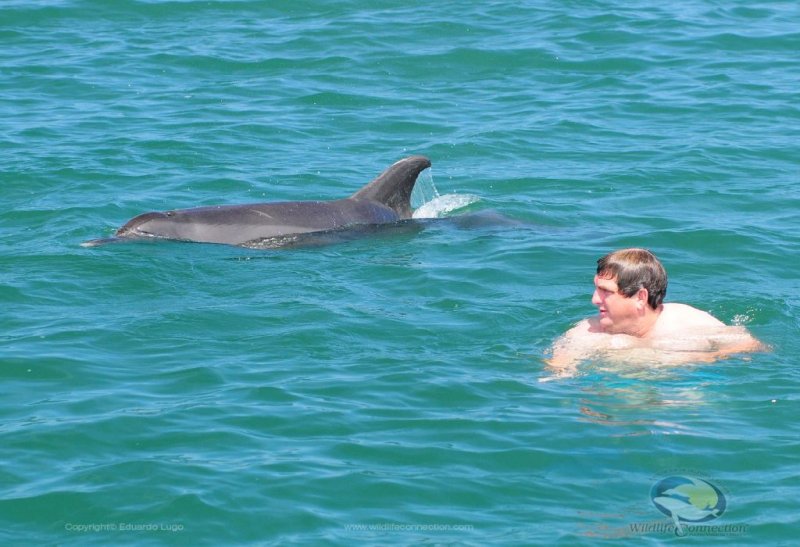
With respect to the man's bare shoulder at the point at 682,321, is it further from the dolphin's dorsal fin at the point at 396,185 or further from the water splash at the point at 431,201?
the water splash at the point at 431,201

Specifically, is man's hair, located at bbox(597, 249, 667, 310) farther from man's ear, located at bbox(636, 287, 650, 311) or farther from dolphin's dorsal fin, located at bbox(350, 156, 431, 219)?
dolphin's dorsal fin, located at bbox(350, 156, 431, 219)

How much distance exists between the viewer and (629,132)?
17281mm

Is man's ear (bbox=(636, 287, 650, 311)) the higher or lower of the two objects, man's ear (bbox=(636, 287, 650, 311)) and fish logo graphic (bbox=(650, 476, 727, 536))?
the higher

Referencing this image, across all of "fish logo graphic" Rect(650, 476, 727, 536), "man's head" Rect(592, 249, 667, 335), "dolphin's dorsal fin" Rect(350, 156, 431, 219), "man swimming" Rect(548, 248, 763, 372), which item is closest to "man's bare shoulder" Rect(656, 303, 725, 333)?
"man swimming" Rect(548, 248, 763, 372)

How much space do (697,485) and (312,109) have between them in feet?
38.9

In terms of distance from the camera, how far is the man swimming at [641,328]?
9.37m

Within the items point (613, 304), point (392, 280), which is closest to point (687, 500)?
point (613, 304)

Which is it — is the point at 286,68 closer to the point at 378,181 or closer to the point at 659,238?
the point at 378,181

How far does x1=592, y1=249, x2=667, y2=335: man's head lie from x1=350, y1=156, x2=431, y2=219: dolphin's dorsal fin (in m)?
4.42

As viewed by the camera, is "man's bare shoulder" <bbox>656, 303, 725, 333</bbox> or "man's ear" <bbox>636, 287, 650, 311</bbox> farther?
"man's bare shoulder" <bbox>656, 303, 725, 333</bbox>

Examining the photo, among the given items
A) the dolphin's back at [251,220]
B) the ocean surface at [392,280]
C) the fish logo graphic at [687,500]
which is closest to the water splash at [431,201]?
the ocean surface at [392,280]

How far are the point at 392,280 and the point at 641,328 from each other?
2.75 metres

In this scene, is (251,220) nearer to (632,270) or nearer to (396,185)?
(396,185)

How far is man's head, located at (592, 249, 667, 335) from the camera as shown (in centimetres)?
934
